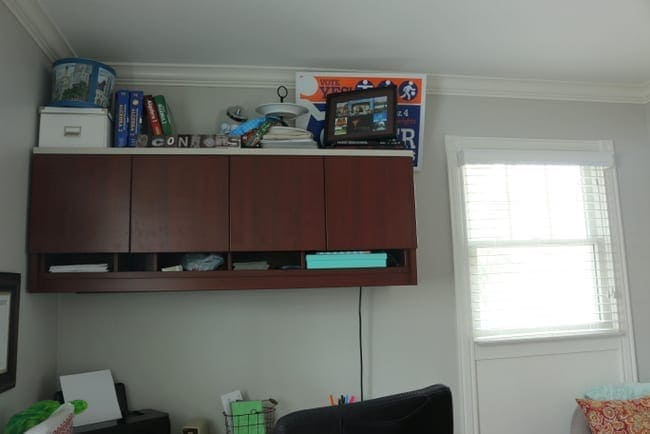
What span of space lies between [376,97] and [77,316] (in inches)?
70.8

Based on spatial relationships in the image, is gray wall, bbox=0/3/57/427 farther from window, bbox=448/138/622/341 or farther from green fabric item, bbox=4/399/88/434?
window, bbox=448/138/622/341

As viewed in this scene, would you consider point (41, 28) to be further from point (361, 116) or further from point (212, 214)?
point (361, 116)

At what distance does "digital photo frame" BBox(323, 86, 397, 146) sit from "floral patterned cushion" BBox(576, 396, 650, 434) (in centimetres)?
168

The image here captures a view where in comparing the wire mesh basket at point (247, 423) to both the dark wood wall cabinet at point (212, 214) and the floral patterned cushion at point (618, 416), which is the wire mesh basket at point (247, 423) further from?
the floral patterned cushion at point (618, 416)

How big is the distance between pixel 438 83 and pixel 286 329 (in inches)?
63.1

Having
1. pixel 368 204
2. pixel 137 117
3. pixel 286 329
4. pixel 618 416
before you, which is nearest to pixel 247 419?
pixel 286 329

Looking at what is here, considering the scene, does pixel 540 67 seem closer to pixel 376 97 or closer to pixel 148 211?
pixel 376 97

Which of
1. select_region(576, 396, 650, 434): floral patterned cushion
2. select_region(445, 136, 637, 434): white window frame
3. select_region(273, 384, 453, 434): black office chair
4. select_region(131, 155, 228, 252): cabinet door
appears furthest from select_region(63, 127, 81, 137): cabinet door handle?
select_region(576, 396, 650, 434): floral patterned cushion

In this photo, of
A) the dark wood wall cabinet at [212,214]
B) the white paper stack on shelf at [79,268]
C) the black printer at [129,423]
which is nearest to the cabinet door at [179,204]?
the dark wood wall cabinet at [212,214]

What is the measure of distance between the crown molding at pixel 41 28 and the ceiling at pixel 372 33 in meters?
0.02

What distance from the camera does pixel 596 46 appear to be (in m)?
2.48

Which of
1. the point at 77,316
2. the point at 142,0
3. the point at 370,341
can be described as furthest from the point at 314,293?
the point at 142,0

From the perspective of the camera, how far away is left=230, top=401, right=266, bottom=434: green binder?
7.32ft

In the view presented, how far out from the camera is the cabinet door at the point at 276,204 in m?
2.19
